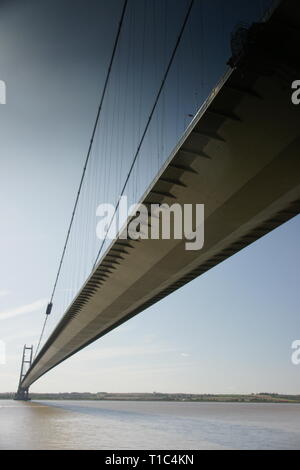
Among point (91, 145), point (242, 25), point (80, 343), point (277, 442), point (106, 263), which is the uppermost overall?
point (91, 145)

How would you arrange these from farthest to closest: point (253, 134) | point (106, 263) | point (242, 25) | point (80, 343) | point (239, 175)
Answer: point (80, 343), point (106, 263), point (239, 175), point (253, 134), point (242, 25)

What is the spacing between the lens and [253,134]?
9.77m

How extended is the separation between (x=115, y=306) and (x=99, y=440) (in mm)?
7384

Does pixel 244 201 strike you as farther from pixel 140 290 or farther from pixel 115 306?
pixel 115 306

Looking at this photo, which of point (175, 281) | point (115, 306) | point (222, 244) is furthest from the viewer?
point (115, 306)

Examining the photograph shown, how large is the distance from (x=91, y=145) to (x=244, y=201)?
27.9 meters

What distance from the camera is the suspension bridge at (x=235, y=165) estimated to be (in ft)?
26.7

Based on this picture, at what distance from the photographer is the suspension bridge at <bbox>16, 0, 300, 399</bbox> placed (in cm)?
814

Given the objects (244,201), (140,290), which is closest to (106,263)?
(140,290)

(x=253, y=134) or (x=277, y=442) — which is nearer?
(x=253, y=134)

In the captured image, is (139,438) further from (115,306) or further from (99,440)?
(115,306)

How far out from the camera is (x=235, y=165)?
1098 cm

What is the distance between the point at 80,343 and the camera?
41.6 m

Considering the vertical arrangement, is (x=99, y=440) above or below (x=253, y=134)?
below
